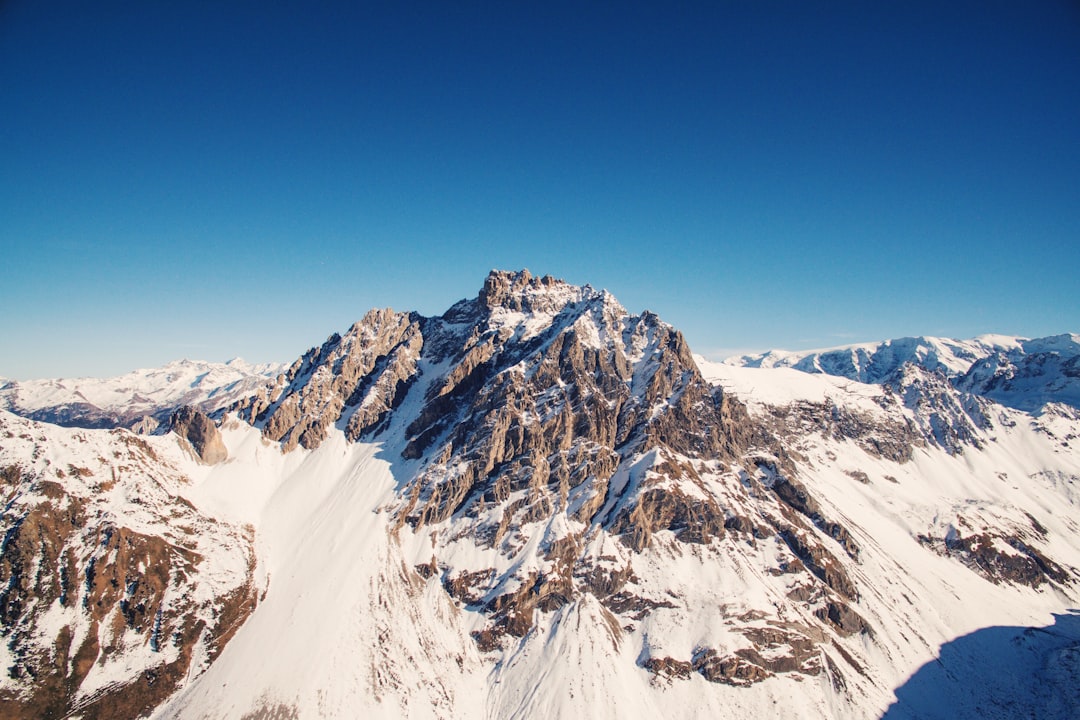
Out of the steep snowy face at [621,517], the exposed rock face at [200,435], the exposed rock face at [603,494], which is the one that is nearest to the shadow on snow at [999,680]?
the steep snowy face at [621,517]

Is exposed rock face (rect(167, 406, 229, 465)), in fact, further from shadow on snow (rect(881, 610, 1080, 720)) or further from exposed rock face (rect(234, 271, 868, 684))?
shadow on snow (rect(881, 610, 1080, 720))

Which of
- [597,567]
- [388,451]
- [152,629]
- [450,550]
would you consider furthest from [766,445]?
[152,629]

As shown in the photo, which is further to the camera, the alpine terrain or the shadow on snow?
the shadow on snow

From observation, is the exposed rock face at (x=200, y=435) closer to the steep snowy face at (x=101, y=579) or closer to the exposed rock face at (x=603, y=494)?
the exposed rock face at (x=603, y=494)

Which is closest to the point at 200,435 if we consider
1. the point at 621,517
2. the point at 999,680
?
the point at 621,517

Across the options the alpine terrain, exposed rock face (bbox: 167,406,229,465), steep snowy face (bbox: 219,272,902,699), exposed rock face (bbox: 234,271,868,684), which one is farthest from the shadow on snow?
exposed rock face (bbox: 167,406,229,465)
